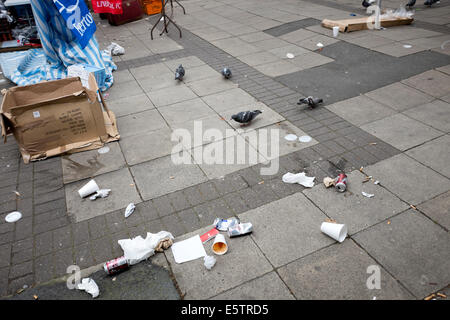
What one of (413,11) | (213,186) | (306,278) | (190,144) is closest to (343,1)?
(413,11)

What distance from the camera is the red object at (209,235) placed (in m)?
3.53

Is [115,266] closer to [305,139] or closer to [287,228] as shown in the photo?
[287,228]

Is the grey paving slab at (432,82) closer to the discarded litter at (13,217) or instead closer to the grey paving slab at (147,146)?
the grey paving slab at (147,146)

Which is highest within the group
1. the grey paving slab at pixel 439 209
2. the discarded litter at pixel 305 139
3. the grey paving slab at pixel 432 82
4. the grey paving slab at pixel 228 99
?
the grey paving slab at pixel 432 82

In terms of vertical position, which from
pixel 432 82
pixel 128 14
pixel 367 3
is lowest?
pixel 128 14

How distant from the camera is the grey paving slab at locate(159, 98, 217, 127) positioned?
585 centimetres

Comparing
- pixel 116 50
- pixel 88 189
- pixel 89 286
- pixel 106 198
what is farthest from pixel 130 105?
pixel 89 286

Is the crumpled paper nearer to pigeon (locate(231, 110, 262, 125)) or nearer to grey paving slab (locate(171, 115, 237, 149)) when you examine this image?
grey paving slab (locate(171, 115, 237, 149))

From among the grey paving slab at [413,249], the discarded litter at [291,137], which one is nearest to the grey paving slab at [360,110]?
the discarded litter at [291,137]

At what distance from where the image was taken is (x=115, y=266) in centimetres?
322

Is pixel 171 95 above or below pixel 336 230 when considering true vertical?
below

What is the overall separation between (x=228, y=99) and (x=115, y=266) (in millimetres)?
3998

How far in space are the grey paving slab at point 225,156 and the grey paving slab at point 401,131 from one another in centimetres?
184
